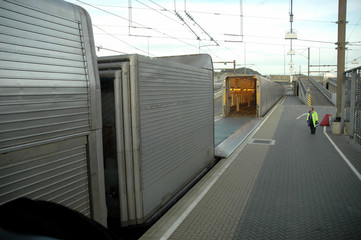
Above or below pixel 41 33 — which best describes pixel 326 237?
below

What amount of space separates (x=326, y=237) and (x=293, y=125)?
13905mm

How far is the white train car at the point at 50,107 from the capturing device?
2.94m

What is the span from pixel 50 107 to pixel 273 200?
4.93 metres

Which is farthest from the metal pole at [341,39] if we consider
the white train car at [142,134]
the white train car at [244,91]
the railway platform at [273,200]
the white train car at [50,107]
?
the white train car at [50,107]

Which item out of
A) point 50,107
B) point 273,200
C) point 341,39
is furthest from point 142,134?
point 341,39

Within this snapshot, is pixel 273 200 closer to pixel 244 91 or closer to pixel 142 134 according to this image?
pixel 142 134

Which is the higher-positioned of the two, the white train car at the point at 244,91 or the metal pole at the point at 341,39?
the metal pole at the point at 341,39

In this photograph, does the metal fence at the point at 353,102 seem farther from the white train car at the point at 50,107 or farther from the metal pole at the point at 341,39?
the white train car at the point at 50,107

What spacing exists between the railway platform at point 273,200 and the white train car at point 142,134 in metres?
0.48

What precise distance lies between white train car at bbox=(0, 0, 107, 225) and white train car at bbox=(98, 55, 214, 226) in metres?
0.73

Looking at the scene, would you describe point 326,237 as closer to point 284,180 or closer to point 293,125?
point 284,180

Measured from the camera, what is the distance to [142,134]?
5094 mm

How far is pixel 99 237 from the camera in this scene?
226 centimetres

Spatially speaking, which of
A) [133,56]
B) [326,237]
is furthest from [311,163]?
[133,56]
